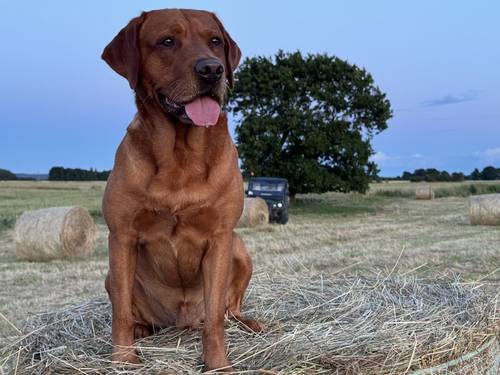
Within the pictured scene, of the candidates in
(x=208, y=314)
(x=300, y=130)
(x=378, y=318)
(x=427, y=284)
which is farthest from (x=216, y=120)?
(x=300, y=130)

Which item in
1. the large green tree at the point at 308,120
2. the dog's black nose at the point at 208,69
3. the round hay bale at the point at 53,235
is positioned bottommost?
the round hay bale at the point at 53,235

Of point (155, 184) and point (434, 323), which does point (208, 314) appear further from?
point (434, 323)

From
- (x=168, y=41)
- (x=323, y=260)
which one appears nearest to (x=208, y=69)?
(x=168, y=41)

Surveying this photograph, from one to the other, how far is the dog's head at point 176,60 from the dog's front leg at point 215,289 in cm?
67

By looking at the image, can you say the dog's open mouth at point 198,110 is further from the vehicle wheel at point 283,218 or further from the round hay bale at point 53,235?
the vehicle wheel at point 283,218

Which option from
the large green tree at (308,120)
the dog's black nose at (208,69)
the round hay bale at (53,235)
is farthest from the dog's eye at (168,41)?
the large green tree at (308,120)

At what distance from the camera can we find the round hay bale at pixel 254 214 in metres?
18.7

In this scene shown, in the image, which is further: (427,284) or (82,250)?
(82,250)

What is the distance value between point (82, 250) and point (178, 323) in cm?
947

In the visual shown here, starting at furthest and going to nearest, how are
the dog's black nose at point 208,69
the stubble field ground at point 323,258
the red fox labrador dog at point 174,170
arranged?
the stubble field ground at point 323,258
the red fox labrador dog at point 174,170
the dog's black nose at point 208,69

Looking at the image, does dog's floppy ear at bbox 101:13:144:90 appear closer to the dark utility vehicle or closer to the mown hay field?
the mown hay field

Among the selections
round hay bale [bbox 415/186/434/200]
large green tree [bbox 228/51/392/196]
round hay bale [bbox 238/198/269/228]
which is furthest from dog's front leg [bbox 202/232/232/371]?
round hay bale [bbox 415/186/434/200]

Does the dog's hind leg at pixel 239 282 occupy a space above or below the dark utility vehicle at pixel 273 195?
below

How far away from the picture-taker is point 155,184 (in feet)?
10.2
